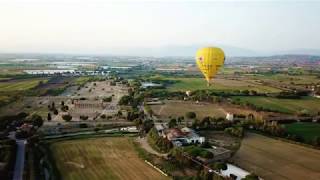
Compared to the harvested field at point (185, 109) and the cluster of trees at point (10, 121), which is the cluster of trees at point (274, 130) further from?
the cluster of trees at point (10, 121)

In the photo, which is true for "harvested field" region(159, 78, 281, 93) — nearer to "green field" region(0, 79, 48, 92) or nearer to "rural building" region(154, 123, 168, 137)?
"green field" region(0, 79, 48, 92)

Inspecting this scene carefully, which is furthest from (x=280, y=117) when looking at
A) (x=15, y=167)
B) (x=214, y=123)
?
(x=15, y=167)

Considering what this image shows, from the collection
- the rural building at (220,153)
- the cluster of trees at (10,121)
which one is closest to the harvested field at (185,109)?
the cluster of trees at (10,121)

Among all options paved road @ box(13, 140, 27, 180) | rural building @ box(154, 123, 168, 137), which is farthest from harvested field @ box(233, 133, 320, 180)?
paved road @ box(13, 140, 27, 180)

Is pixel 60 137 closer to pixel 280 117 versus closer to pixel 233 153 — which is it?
pixel 233 153

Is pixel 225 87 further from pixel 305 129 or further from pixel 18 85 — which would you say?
pixel 18 85
